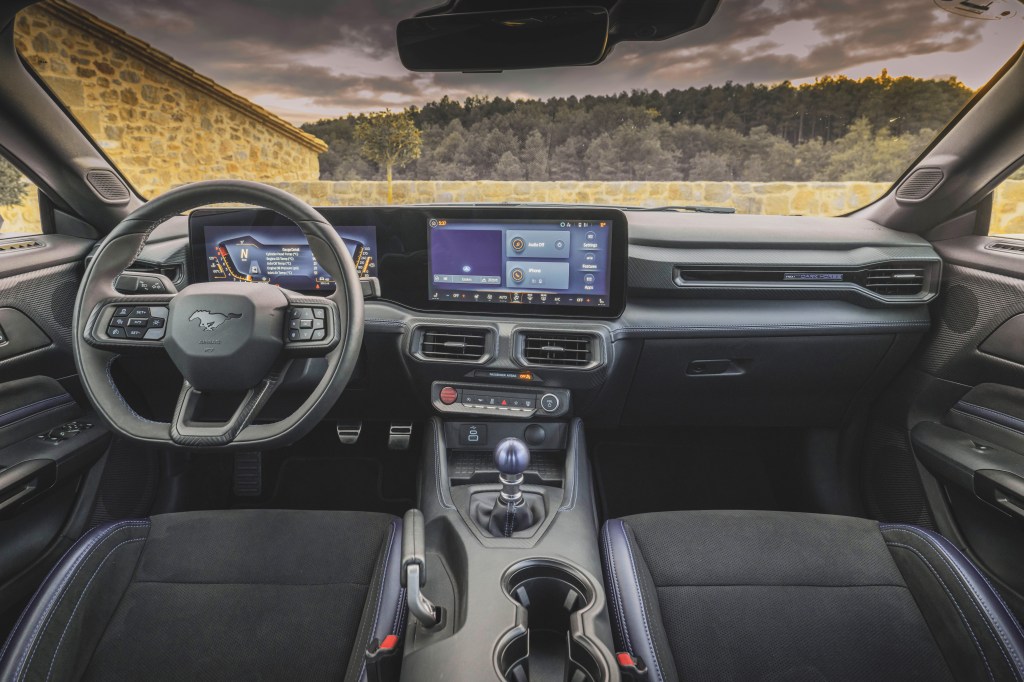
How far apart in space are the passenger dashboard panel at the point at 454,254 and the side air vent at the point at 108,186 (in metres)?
0.54

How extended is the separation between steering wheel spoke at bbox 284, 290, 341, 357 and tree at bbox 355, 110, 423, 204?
131 centimetres

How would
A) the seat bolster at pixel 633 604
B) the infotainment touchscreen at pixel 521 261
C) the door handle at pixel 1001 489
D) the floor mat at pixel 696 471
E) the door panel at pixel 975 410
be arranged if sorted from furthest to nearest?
the floor mat at pixel 696 471
the infotainment touchscreen at pixel 521 261
the door panel at pixel 975 410
the door handle at pixel 1001 489
the seat bolster at pixel 633 604

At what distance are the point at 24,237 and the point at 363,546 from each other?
175cm

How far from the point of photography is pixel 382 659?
3.72ft

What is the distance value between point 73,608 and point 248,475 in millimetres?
1126

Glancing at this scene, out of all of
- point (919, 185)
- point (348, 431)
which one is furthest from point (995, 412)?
point (348, 431)

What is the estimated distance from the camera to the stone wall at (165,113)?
314 centimetres

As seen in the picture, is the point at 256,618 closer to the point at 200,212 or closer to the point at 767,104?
the point at 200,212

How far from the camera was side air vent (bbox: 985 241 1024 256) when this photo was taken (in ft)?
6.21

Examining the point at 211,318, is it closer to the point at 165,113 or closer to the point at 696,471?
the point at 696,471

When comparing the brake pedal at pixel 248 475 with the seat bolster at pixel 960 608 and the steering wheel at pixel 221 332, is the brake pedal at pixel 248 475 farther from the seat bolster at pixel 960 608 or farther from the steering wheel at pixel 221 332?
the seat bolster at pixel 960 608

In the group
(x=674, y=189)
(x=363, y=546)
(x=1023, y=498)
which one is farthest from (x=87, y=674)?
(x=674, y=189)

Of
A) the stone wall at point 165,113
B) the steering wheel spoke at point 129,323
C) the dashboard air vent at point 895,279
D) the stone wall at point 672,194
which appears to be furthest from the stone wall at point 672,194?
the steering wheel spoke at point 129,323

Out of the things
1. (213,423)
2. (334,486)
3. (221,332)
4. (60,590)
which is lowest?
(334,486)
